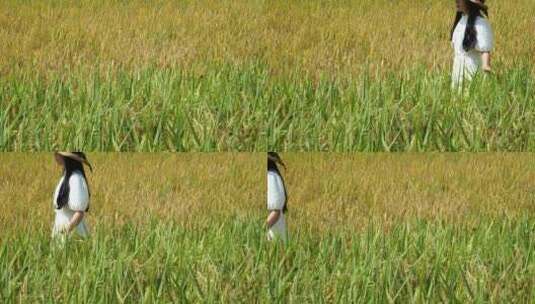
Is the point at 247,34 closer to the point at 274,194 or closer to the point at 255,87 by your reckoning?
the point at 255,87

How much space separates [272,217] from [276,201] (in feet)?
0.37

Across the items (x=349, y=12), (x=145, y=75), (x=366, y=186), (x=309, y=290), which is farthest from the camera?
(x=349, y=12)

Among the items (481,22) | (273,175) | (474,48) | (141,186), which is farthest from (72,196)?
(481,22)

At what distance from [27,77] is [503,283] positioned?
329 cm

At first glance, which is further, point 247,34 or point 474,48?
point 247,34

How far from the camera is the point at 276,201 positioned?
8.68 metres

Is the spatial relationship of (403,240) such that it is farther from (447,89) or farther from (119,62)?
(119,62)

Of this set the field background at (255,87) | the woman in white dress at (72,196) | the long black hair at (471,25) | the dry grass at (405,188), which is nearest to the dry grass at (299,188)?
the dry grass at (405,188)

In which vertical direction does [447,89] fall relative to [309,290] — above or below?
above

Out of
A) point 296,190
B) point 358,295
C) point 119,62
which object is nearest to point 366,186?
point 296,190

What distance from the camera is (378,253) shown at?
327 inches

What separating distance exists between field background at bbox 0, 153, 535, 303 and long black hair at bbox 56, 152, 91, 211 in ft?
0.51

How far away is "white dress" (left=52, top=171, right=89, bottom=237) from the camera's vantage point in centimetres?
882

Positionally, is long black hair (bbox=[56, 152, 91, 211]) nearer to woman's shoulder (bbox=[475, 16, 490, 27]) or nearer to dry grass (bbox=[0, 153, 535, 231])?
dry grass (bbox=[0, 153, 535, 231])
